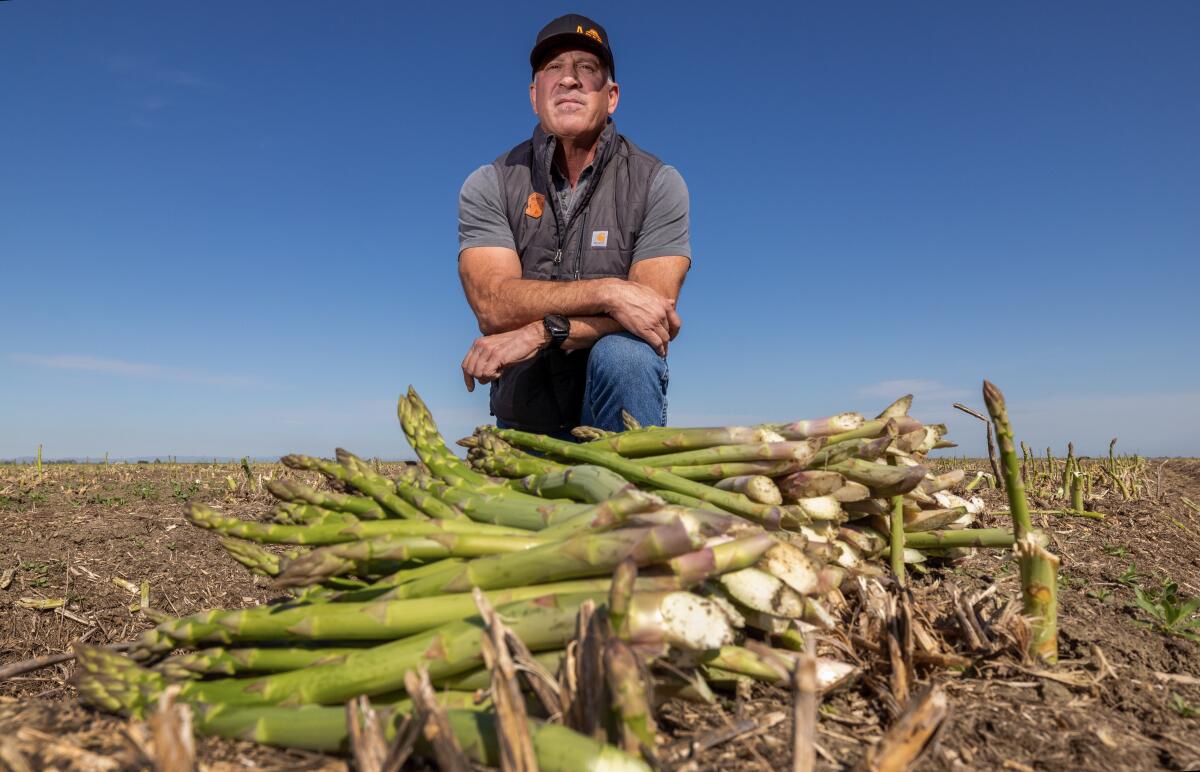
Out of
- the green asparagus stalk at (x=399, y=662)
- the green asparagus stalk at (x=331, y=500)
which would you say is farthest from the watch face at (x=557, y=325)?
the green asparagus stalk at (x=399, y=662)

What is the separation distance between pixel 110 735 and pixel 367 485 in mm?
1247

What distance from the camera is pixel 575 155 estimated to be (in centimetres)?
694

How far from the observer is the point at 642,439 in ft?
12.3

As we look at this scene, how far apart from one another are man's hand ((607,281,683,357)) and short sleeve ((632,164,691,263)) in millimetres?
1038

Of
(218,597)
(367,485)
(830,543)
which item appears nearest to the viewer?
(367,485)

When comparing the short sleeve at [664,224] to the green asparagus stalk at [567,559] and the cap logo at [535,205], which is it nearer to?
the cap logo at [535,205]

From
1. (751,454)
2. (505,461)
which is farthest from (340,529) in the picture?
(751,454)

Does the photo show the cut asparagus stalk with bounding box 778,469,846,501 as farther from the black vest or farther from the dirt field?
the black vest

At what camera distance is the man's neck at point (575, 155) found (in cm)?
686

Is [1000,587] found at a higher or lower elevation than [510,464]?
lower

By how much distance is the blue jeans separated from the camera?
5520mm

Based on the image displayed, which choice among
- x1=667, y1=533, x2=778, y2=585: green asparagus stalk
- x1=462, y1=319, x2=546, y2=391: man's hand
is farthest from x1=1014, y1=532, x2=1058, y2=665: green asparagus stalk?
x1=462, y1=319, x2=546, y2=391: man's hand

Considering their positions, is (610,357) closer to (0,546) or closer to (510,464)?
(510,464)

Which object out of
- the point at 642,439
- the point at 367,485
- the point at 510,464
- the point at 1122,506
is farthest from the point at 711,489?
the point at 1122,506
